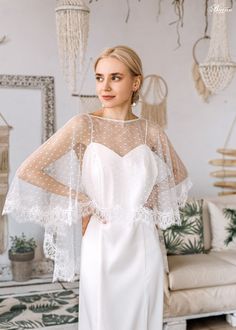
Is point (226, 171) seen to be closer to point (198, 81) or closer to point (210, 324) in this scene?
point (198, 81)

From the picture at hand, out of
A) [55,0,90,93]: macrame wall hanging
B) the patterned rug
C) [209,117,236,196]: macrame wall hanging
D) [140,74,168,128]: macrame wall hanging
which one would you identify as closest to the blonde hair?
[55,0,90,93]: macrame wall hanging

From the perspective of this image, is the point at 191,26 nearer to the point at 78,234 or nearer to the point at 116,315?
the point at 78,234

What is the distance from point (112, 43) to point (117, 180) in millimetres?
2758

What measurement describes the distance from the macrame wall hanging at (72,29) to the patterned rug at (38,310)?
168 centimetres

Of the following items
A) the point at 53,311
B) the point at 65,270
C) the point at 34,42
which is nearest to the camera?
the point at 65,270

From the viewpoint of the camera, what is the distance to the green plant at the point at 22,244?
4075 mm

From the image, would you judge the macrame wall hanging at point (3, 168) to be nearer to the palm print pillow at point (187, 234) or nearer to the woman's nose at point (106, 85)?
the palm print pillow at point (187, 234)

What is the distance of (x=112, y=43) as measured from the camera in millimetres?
4336

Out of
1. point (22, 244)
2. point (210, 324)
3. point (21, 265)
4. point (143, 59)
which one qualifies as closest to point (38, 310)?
point (21, 265)

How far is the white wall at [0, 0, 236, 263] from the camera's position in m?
4.09

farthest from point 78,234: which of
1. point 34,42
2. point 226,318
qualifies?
point 34,42

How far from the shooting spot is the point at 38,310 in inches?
136

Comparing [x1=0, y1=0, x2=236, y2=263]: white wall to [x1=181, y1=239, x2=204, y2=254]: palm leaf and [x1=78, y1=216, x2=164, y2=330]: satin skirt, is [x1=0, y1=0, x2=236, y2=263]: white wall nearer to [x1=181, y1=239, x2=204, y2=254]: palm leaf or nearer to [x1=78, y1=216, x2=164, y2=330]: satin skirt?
[x1=181, y1=239, x2=204, y2=254]: palm leaf

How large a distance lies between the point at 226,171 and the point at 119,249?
3.01 meters
